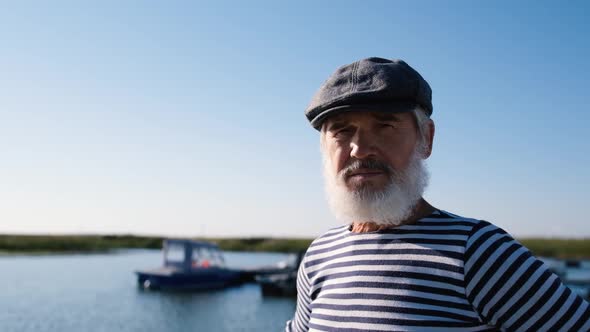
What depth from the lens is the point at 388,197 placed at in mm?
1615

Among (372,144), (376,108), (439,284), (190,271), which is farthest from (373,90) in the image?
(190,271)

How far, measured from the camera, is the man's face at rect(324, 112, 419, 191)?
63.5 inches

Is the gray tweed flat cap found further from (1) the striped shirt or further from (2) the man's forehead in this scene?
(1) the striped shirt

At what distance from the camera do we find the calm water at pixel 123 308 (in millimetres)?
19594

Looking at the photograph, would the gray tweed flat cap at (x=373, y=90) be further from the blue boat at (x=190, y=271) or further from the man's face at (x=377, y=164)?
the blue boat at (x=190, y=271)

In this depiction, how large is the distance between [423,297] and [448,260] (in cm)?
13

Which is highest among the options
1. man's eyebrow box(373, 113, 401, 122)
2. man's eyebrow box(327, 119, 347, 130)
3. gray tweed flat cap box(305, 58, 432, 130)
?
gray tweed flat cap box(305, 58, 432, 130)

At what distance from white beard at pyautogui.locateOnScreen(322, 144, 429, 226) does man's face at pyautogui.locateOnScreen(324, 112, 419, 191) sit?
0.02 metres

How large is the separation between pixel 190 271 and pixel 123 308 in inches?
252

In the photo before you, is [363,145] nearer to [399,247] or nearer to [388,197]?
[388,197]

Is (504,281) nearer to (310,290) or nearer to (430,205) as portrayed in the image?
(430,205)

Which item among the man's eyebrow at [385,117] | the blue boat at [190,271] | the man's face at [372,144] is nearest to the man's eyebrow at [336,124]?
the man's face at [372,144]

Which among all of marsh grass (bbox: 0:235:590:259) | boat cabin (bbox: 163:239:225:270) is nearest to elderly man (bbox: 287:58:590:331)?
boat cabin (bbox: 163:239:225:270)

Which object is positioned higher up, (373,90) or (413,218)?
(373,90)
